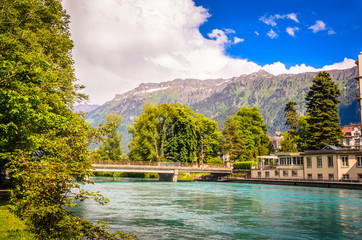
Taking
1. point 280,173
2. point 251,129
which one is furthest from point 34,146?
point 251,129

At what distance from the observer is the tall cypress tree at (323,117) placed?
66.0 m

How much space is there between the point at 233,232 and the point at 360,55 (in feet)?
194

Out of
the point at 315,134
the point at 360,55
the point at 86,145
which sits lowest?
the point at 86,145

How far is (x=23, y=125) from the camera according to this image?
17188mm

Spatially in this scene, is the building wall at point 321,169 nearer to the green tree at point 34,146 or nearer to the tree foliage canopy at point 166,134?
the tree foliage canopy at point 166,134

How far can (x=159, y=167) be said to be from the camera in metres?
76.0

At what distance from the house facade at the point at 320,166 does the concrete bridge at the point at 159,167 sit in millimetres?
13331

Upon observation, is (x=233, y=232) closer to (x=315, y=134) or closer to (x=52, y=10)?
(x=52, y=10)

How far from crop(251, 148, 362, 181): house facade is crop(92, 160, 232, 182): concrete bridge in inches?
525

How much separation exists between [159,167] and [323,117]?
118 ft

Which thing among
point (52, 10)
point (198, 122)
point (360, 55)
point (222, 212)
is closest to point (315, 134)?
point (360, 55)

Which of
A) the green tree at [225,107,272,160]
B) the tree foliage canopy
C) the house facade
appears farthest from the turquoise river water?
the green tree at [225,107,272,160]

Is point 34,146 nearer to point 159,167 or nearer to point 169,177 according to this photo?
point 159,167

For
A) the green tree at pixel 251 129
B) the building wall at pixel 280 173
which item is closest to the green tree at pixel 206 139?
the green tree at pixel 251 129
